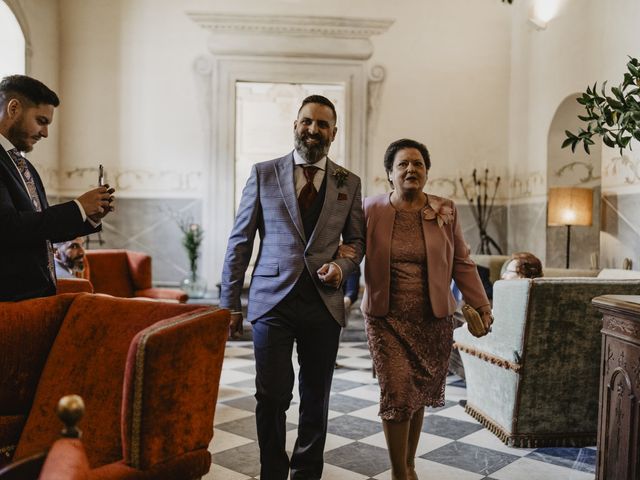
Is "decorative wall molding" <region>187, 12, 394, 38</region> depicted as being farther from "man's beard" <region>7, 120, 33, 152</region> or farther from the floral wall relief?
"man's beard" <region>7, 120, 33, 152</region>

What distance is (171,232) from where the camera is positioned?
857 centimetres

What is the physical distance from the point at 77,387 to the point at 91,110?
723 centimetres

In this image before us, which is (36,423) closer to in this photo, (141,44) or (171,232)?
(171,232)

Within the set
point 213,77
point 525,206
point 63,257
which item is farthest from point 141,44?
point 525,206

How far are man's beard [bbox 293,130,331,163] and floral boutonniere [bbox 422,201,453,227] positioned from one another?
55cm

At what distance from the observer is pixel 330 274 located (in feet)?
8.36

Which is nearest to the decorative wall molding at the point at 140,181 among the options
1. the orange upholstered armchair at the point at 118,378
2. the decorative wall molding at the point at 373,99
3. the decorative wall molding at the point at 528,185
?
the decorative wall molding at the point at 373,99

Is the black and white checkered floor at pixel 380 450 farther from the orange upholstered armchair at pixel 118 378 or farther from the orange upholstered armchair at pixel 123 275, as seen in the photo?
the orange upholstered armchair at pixel 123 275

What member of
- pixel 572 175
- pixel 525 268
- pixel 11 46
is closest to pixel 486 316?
pixel 525 268

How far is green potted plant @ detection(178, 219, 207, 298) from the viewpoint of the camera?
8234mm

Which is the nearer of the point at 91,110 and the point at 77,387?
the point at 77,387

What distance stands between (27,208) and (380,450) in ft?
7.33

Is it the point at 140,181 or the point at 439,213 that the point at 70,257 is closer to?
the point at 439,213

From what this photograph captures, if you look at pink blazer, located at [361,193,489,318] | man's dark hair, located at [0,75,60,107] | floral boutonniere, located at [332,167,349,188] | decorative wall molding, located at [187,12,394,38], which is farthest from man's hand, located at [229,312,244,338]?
decorative wall molding, located at [187,12,394,38]
